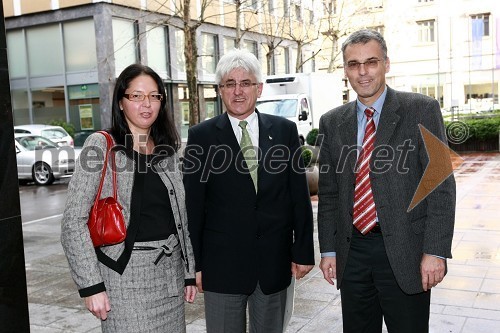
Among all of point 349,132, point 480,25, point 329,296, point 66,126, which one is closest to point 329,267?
point 349,132

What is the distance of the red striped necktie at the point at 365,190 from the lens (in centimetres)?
299

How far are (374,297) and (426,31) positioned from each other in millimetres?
44802

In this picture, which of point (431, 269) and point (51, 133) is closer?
point (431, 269)

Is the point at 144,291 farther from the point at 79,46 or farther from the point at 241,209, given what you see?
the point at 79,46

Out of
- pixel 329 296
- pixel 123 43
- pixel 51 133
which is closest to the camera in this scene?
pixel 329 296

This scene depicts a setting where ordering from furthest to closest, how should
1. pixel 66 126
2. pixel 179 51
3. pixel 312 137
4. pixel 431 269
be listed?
1. pixel 179 51
2. pixel 66 126
3. pixel 312 137
4. pixel 431 269

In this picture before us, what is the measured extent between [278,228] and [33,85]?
21765 millimetres

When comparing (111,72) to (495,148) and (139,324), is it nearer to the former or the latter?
(495,148)

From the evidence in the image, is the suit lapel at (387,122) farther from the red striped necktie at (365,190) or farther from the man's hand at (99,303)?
the man's hand at (99,303)

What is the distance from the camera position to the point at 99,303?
2600 mm

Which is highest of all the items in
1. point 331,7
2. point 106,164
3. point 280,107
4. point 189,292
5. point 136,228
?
point 331,7

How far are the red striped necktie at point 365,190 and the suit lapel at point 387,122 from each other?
50 mm
